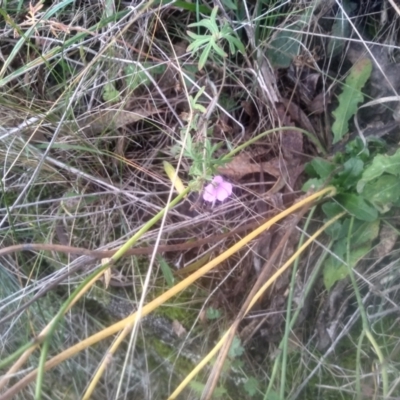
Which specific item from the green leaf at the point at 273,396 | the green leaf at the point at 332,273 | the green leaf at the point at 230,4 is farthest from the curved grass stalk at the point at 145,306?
the green leaf at the point at 230,4

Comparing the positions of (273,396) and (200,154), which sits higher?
(200,154)

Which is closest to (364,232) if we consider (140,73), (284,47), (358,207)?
(358,207)

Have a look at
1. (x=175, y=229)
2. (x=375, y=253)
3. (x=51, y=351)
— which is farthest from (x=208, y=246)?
(x=51, y=351)

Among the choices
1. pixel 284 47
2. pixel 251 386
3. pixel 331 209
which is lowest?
pixel 251 386

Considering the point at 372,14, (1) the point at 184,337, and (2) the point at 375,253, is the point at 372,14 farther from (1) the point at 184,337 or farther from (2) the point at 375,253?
(1) the point at 184,337

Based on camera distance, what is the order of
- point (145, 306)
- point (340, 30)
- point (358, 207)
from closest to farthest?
point (145, 306), point (358, 207), point (340, 30)

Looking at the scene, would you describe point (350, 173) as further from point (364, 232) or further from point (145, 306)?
point (145, 306)
